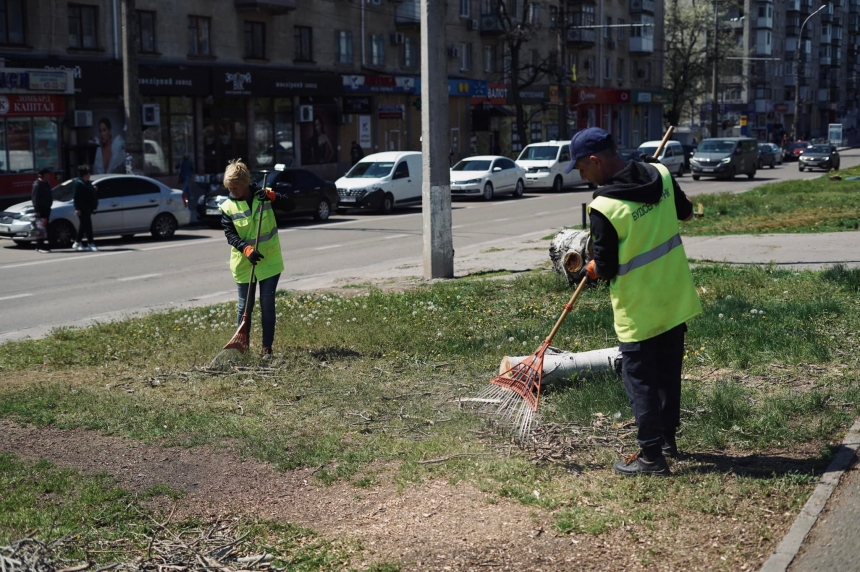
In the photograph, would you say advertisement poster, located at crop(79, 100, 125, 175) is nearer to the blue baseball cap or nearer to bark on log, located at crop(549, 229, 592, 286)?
bark on log, located at crop(549, 229, 592, 286)

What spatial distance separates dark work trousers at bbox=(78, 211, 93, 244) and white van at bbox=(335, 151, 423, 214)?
33.5 ft

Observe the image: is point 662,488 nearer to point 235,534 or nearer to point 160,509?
point 235,534

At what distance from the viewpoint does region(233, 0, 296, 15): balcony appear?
3884 cm

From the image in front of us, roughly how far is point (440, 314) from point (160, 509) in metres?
5.68

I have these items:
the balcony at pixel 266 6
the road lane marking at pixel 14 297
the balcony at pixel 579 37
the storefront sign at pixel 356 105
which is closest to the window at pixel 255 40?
the balcony at pixel 266 6

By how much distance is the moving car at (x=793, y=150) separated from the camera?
236 ft

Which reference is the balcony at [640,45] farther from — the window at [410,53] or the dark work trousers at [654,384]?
the dark work trousers at [654,384]

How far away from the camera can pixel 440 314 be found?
34.7 feet

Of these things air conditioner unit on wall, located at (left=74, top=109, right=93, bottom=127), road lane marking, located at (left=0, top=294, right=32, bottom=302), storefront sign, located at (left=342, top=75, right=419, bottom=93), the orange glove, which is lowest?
road lane marking, located at (left=0, top=294, right=32, bottom=302)

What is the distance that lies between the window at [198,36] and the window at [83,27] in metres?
4.41

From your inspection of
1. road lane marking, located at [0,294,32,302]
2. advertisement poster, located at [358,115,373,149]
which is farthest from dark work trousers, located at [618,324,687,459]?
advertisement poster, located at [358,115,373,149]

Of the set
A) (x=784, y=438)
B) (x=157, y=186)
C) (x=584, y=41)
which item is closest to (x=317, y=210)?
(x=157, y=186)

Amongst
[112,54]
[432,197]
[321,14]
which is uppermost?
[321,14]

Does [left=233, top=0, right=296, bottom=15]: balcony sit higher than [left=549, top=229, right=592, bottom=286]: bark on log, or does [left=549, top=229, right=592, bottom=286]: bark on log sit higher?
[left=233, top=0, right=296, bottom=15]: balcony
